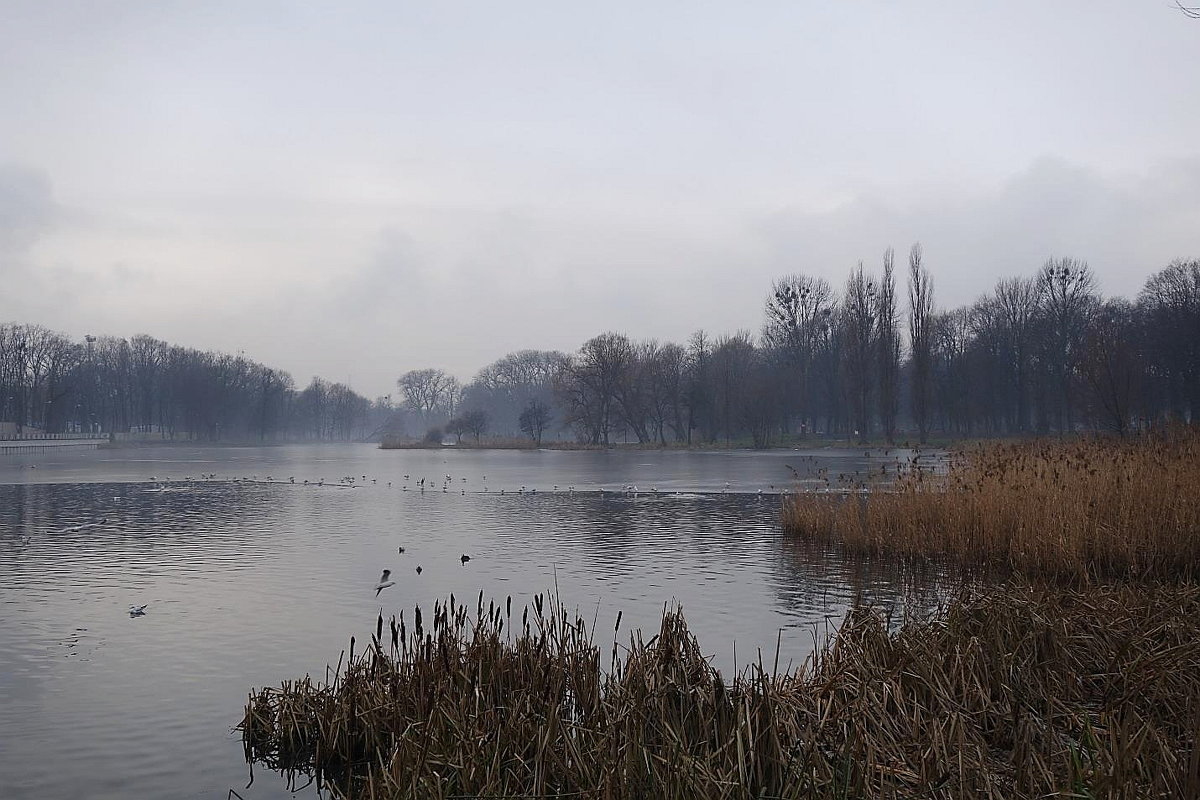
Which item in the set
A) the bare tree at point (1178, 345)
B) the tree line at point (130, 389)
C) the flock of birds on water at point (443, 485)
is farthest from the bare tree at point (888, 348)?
the tree line at point (130, 389)

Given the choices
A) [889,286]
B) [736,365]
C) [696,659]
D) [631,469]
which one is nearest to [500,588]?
[696,659]

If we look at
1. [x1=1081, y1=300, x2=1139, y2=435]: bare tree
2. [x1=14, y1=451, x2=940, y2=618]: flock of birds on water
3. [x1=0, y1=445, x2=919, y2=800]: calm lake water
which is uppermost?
[x1=1081, y1=300, x2=1139, y2=435]: bare tree

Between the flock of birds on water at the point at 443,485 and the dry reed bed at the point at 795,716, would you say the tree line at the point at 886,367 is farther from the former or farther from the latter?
the dry reed bed at the point at 795,716

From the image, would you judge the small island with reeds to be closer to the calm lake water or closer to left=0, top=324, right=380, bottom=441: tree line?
the calm lake water

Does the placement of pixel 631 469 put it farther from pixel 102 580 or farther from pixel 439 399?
pixel 439 399

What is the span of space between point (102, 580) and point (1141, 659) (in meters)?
13.3

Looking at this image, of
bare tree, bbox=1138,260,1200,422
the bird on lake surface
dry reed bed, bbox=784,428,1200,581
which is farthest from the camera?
bare tree, bbox=1138,260,1200,422

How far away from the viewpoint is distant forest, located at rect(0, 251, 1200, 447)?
58188 mm

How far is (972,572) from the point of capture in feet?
43.3

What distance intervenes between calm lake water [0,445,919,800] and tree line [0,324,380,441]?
77.5m

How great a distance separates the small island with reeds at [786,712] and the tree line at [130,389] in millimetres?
93675

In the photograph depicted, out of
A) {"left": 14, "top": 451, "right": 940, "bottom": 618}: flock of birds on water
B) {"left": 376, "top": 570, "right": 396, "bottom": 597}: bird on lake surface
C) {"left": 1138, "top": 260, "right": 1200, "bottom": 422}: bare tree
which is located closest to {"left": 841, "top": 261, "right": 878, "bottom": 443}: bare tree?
{"left": 1138, "top": 260, "right": 1200, "bottom": 422}: bare tree

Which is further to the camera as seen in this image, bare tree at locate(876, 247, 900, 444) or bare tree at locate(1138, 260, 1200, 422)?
bare tree at locate(876, 247, 900, 444)

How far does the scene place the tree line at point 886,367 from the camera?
206ft
